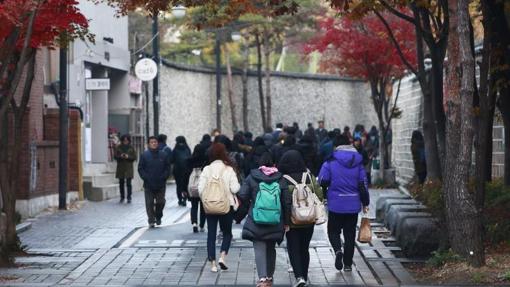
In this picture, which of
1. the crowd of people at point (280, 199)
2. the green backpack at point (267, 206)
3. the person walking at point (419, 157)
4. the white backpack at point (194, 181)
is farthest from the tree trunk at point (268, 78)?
the green backpack at point (267, 206)

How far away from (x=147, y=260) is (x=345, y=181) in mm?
3271

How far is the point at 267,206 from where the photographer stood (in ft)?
38.8

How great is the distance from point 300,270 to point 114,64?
74.4 feet

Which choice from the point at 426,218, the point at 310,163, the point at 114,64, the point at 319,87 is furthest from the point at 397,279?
the point at 319,87

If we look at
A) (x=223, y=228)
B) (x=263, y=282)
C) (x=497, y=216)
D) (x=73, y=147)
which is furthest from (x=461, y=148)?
(x=73, y=147)

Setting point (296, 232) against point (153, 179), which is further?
point (153, 179)

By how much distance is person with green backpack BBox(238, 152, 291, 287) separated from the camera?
11.8 meters

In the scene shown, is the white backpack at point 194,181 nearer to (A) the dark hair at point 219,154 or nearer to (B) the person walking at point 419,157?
(A) the dark hair at point 219,154

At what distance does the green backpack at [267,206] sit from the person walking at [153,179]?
806 cm

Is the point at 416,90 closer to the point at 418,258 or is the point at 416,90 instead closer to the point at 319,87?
the point at 418,258

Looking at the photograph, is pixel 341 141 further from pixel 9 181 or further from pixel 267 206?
pixel 9 181

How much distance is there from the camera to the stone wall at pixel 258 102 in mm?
42938

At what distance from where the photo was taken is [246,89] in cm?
5112

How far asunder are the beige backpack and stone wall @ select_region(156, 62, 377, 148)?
2749 centimetres
